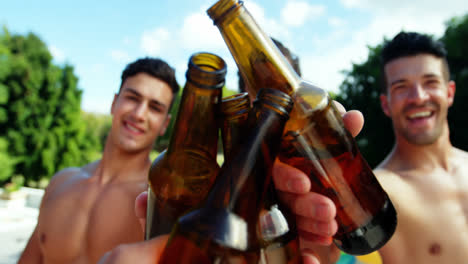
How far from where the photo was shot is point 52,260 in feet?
6.55

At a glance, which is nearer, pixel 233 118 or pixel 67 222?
pixel 233 118

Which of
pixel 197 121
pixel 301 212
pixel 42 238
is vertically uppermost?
pixel 197 121

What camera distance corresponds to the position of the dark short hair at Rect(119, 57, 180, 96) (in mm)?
2244

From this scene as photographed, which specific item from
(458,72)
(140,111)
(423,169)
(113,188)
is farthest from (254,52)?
(458,72)

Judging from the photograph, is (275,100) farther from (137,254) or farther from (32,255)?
(32,255)

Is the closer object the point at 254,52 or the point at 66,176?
the point at 254,52

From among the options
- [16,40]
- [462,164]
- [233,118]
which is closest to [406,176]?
[462,164]

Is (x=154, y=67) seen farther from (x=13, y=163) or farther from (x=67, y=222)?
(x=13, y=163)

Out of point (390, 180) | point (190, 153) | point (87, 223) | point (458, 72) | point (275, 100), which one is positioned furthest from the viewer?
point (458, 72)

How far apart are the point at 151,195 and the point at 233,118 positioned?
0.28m

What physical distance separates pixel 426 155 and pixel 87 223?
111 inches

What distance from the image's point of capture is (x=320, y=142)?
69 centimetres

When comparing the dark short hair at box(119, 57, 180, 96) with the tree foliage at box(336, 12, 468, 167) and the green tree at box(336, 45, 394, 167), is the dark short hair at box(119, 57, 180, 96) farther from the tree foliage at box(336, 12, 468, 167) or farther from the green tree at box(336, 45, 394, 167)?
the green tree at box(336, 45, 394, 167)

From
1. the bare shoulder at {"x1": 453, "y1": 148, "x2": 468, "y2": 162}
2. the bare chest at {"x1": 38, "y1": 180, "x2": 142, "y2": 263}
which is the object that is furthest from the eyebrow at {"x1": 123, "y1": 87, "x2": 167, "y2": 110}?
the bare shoulder at {"x1": 453, "y1": 148, "x2": 468, "y2": 162}
